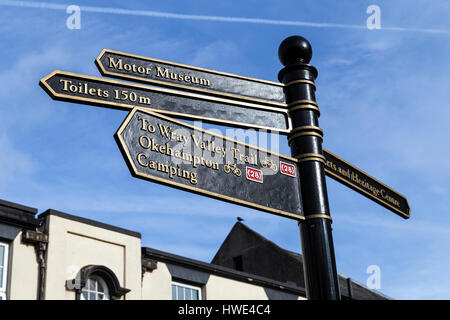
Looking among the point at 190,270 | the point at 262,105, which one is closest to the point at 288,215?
the point at 262,105

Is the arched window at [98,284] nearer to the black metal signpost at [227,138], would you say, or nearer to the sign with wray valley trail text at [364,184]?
the sign with wray valley trail text at [364,184]

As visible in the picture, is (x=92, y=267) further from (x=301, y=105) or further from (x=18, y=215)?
(x=301, y=105)

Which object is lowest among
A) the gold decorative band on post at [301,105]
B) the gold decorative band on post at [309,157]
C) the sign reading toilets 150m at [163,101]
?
the gold decorative band on post at [309,157]

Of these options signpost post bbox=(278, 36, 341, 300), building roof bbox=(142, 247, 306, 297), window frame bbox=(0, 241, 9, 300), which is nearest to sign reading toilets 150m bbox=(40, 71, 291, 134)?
signpost post bbox=(278, 36, 341, 300)

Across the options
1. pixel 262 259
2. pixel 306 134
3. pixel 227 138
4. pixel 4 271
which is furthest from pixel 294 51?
pixel 262 259

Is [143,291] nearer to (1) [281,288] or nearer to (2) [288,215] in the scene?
(1) [281,288]

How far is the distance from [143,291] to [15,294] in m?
A: 3.97

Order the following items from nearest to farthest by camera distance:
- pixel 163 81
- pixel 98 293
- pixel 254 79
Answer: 1. pixel 163 81
2. pixel 254 79
3. pixel 98 293

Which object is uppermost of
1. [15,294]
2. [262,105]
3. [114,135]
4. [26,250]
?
[26,250]

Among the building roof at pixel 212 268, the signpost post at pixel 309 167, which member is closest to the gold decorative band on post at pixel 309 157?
the signpost post at pixel 309 167

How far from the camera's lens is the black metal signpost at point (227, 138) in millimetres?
3906

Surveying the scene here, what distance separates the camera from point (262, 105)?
4.64 metres

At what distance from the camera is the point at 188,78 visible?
14.8ft

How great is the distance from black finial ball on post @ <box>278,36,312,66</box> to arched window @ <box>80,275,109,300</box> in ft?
41.9
